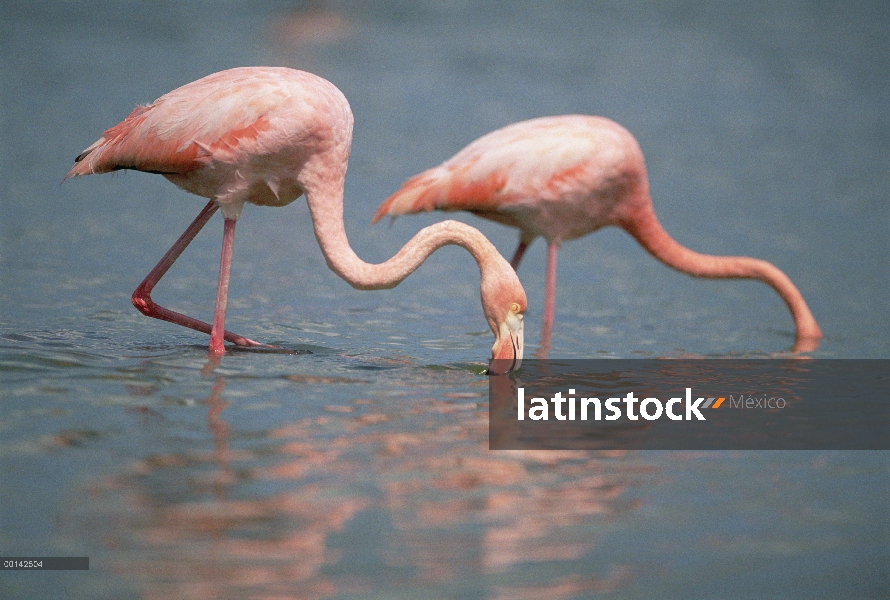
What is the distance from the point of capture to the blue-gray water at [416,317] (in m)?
3.51

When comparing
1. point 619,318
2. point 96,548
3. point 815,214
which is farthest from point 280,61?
point 96,548

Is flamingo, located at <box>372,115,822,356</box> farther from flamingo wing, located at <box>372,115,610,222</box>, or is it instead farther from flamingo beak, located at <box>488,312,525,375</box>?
flamingo beak, located at <box>488,312,525,375</box>

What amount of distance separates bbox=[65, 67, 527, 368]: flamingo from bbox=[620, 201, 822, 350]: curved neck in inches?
103

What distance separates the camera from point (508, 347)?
5531mm

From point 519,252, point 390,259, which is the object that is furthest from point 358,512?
point 519,252

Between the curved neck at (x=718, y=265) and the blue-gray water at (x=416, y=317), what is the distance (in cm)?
30

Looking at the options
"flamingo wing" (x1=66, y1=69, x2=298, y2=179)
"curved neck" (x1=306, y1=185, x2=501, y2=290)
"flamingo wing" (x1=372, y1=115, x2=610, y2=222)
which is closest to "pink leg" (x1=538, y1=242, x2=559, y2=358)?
"flamingo wing" (x1=372, y1=115, x2=610, y2=222)

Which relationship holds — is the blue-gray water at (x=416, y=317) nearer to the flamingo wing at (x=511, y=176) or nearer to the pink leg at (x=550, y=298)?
the pink leg at (x=550, y=298)

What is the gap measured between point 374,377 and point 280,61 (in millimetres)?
10284

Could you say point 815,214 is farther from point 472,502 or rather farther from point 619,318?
point 472,502

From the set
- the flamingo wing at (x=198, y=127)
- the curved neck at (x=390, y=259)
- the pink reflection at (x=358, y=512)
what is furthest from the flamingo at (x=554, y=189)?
the pink reflection at (x=358, y=512)

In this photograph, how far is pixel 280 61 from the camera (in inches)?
599

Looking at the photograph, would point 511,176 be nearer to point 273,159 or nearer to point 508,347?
point 273,159

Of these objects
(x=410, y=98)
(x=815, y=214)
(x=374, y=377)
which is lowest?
(x=374, y=377)
